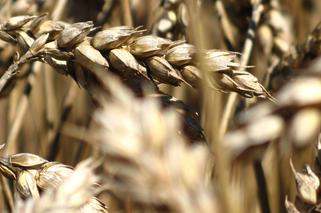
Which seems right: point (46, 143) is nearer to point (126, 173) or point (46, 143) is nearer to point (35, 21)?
point (35, 21)

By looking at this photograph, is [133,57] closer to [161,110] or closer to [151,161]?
[161,110]

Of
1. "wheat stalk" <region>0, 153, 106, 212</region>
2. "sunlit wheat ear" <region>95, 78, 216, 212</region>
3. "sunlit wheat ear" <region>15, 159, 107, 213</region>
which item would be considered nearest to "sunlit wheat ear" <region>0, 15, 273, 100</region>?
"wheat stalk" <region>0, 153, 106, 212</region>

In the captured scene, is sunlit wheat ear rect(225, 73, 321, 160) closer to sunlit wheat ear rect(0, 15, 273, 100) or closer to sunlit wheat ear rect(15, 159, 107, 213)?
sunlit wheat ear rect(15, 159, 107, 213)

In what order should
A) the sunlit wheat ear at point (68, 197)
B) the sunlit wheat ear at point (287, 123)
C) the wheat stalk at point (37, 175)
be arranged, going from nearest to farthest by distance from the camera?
the sunlit wheat ear at point (287, 123), the sunlit wheat ear at point (68, 197), the wheat stalk at point (37, 175)

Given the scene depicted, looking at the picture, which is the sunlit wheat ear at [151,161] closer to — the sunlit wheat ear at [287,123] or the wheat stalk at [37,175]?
the sunlit wheat ear at [287,123]

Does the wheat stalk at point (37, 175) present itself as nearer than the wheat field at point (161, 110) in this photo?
No

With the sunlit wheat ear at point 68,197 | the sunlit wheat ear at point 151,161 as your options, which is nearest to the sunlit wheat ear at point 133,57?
the sunlit wheat ear at point 68,197

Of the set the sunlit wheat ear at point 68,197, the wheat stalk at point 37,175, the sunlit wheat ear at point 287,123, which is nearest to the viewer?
the sunlit wheat ear at point 287,123

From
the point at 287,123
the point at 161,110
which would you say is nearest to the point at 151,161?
the point at 287,123
